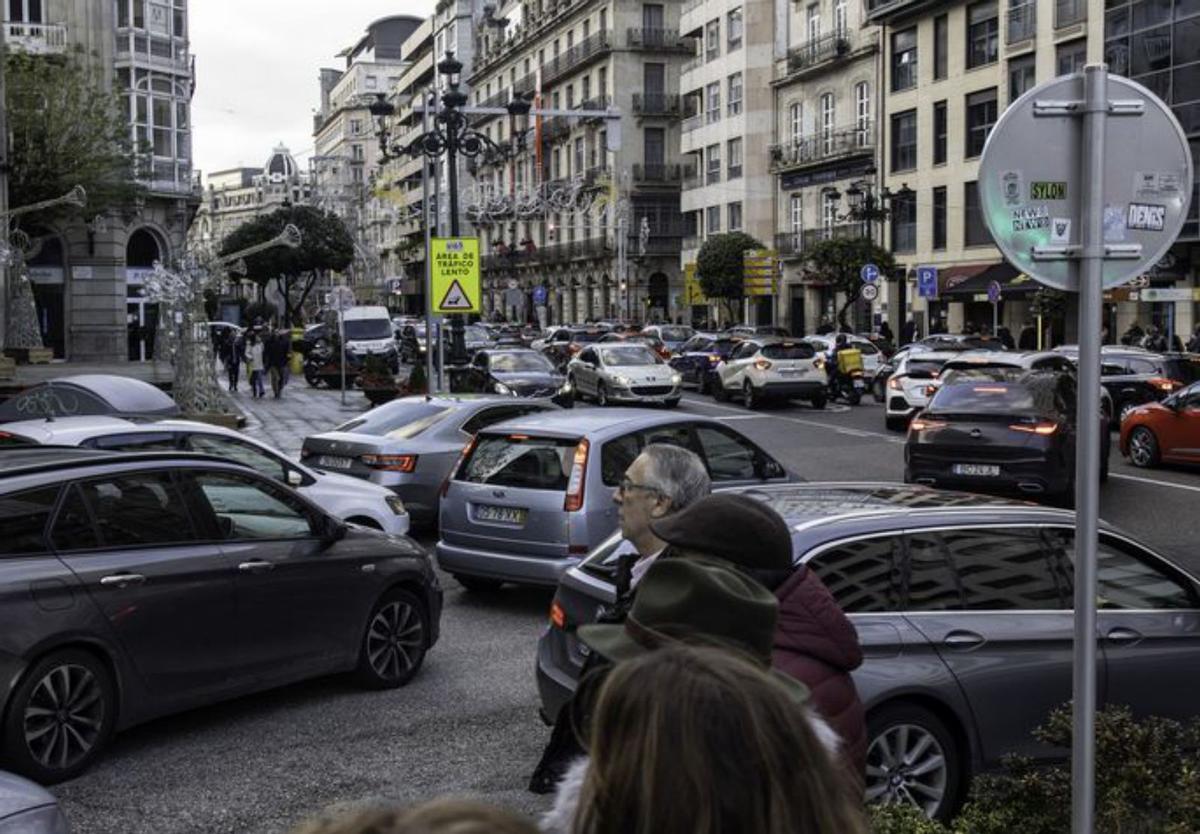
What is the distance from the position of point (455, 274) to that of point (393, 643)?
15345 millimetres

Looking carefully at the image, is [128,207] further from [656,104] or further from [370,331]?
[656,104]

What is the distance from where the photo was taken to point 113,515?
696 centimetres

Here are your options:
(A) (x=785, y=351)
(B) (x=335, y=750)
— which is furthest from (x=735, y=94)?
(B) (x=335, y=750)

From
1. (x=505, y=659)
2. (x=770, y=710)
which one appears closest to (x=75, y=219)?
(x=505, y=659)

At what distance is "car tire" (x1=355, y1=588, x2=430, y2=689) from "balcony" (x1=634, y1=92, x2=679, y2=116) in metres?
75.4

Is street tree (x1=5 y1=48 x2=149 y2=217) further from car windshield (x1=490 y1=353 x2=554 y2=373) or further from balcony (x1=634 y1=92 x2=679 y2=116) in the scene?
balcony (x1=634 y1=92 x2=679 y2=116)

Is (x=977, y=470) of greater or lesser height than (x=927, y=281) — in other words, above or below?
below

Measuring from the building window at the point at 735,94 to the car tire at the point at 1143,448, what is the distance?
48.9 m

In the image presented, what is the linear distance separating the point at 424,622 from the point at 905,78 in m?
48.5

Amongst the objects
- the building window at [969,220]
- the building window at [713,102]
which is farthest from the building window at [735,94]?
the building window at [969,220]

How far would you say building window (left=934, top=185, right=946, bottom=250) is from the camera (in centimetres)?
5053

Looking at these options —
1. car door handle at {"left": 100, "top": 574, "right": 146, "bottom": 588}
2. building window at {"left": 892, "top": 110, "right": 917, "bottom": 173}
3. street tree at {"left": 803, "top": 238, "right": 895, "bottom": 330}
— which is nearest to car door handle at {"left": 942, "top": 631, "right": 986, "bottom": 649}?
car door handle at {"left": 100, "top": 574, "right": 146, "bottom": 588}

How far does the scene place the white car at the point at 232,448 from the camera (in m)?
11.5

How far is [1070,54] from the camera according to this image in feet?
145
